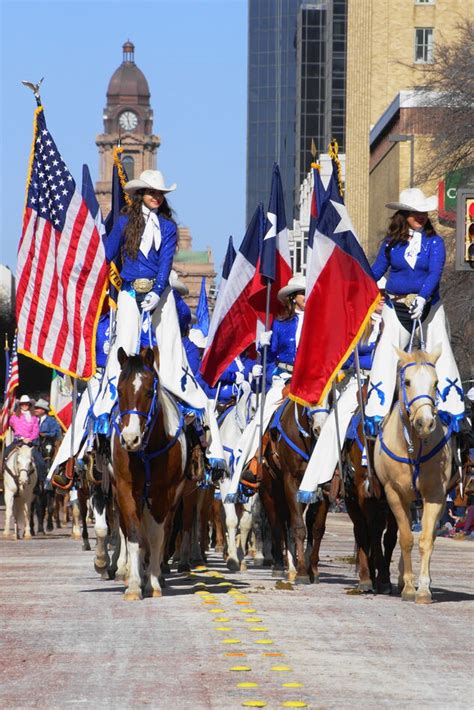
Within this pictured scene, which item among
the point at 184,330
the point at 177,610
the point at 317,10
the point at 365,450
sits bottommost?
the point at 177,610

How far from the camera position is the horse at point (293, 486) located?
56.7 ft

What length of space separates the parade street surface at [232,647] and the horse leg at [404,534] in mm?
149

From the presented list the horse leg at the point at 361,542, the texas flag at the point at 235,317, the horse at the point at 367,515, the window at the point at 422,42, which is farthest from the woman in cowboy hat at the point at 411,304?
the window at the point at 422,42

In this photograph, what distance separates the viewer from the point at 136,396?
15.2 meters

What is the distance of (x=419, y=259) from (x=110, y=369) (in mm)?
2693

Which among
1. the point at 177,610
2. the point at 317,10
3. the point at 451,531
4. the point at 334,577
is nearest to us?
the point at 177,610

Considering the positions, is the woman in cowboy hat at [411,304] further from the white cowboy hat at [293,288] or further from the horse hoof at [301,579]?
the white cowboy hat at [293,288]

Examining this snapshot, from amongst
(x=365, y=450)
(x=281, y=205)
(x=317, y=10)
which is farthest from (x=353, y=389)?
(x=317, y=10)

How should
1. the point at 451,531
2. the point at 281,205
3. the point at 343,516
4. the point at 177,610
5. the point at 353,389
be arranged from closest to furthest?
the point at 177,610, the point at 353,389, the point at 281,205, the point at 451,531, the point at 343,516

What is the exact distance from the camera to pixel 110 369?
1633 centimetres

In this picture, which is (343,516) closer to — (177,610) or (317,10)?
(177,610)

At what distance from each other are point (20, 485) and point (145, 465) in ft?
54.4

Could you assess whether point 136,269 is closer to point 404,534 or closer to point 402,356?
point 402,356

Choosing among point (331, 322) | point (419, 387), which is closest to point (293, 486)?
point (331, 322)
